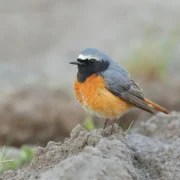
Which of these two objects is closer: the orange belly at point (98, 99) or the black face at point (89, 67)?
the orange belly at point (98, 99)

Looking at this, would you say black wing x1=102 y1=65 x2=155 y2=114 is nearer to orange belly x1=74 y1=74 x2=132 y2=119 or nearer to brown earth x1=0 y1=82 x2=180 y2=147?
orange belly x1=74 y1=74 x2=132 y2=119

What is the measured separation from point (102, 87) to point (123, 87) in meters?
0.30

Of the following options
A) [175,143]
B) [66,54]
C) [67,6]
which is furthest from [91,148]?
[67,6]

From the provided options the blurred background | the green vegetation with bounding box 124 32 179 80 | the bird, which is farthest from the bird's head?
the green vegetation with bounding box 124 32 179 80

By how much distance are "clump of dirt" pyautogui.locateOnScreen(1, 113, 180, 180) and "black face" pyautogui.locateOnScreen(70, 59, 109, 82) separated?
35.8 inches

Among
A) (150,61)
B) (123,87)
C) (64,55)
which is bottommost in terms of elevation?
(123,87)

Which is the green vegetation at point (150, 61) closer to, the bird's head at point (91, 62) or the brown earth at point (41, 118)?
the brown earth at point (41, 118)

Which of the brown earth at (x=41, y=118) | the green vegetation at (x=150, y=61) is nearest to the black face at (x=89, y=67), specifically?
the brown earth at (x=41, y=118)

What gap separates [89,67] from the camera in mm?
6863

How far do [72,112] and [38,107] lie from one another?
1.82 feet

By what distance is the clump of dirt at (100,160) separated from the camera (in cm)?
453

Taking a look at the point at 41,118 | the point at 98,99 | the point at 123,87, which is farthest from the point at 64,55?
the point at 98,99

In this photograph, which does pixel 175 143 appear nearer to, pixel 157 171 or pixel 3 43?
pixel 157 171

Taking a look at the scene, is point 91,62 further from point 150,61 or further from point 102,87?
point 150,61
